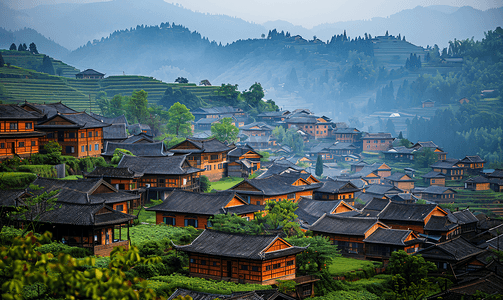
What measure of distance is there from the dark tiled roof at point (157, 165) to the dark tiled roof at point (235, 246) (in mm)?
14480

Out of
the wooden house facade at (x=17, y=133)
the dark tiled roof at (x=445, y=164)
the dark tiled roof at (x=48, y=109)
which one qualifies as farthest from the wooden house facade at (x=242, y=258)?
the dark tiled roof at (x=445, y=164)

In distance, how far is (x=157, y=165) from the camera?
43.8 meters

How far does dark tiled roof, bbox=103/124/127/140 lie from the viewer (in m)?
54.7

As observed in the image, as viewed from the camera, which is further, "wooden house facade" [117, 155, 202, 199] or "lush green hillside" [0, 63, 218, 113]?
"lush green hillside" [0, 63, 218, 113]

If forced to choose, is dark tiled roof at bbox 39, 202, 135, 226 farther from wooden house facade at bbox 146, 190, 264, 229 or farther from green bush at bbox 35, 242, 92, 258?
wooden house facade at bbox 146, 190, 264, 229

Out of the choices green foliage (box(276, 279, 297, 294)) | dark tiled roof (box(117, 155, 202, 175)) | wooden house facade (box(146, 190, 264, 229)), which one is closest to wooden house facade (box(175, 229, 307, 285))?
green foliage (box(276, 279, 297, 294))

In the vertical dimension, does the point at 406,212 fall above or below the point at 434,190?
above

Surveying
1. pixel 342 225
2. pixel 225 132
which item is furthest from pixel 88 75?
pixel 342 225

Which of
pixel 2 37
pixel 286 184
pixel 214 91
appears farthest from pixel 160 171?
pixel 2 37

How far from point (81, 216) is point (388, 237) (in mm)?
22153

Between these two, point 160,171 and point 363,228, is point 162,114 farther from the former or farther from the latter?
point 363,228

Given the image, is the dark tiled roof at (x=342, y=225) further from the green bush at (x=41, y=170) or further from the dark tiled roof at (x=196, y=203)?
the green bush at (x=41, y=170)

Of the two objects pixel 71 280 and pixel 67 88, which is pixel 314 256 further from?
pixel 67 88

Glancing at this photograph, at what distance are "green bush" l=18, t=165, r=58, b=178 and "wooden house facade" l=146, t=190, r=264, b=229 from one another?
8535 mm
